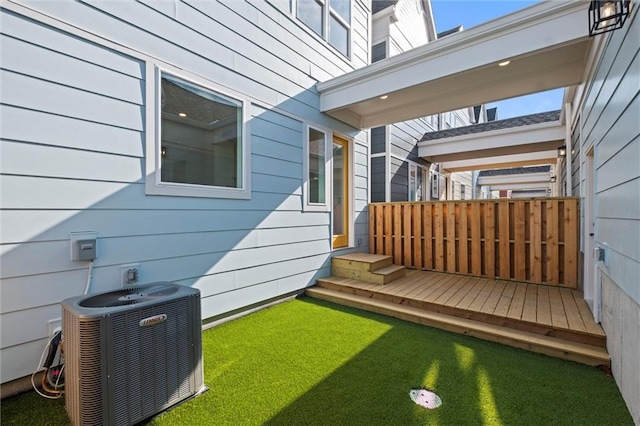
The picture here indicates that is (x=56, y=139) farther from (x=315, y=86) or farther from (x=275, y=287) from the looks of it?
(x=315, y=86)

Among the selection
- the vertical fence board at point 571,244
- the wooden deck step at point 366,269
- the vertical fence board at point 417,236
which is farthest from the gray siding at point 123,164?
the vertical fence board at point 571,244

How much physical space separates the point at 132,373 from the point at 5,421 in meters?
0.83

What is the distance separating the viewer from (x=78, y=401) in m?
1.53

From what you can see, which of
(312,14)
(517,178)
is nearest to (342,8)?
(312,14)

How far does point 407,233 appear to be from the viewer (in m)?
5.32

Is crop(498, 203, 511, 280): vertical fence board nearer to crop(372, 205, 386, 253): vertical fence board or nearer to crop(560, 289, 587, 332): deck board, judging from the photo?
crop(560, 289, 587, 332): deck board

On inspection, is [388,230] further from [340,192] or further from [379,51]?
[379,51]

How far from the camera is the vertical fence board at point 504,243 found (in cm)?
447

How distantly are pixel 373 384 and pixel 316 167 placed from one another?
316cm

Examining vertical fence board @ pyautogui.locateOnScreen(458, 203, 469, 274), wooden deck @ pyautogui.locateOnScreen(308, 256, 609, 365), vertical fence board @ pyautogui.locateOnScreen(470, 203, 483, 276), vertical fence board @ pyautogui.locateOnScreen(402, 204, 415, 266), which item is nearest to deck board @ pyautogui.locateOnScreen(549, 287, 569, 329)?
wooden deck @ pyautogui.locateOnScreen(308, 256, 609, 365)

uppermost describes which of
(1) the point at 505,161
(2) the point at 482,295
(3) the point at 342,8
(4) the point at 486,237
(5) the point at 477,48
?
(3) the point at 342,8

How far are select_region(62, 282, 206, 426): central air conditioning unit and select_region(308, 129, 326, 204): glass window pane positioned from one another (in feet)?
9.01

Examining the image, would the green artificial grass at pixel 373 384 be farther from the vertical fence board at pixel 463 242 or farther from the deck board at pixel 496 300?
the vertical fence board at pixel 463 242

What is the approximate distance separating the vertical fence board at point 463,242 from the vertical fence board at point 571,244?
1.26m
